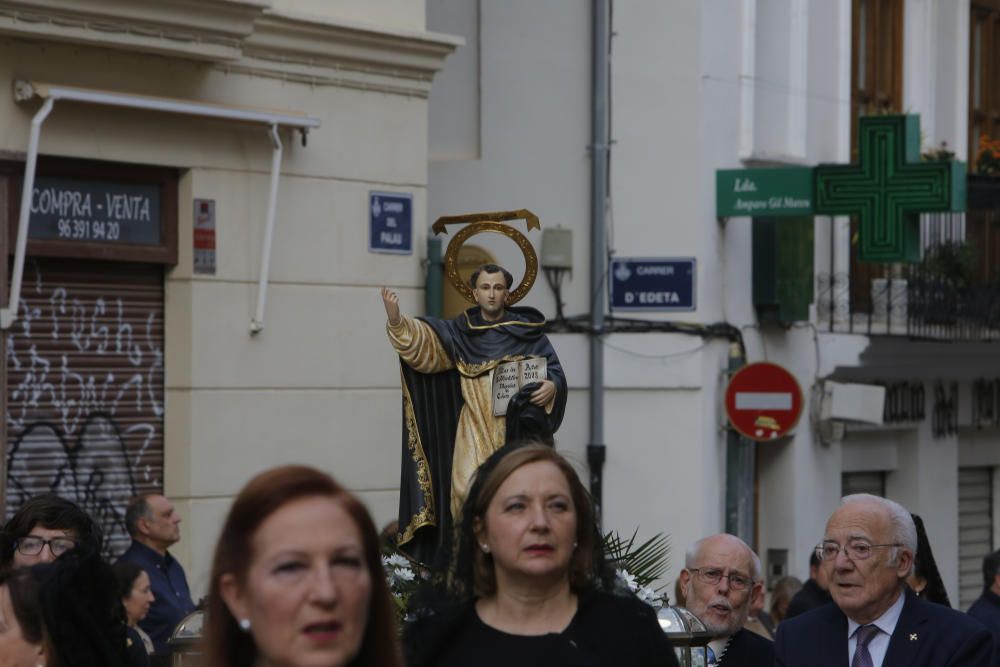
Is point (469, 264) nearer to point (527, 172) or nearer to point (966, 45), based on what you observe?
point (527, 172)

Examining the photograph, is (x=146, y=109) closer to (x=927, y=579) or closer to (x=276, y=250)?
(x=276, y=250)

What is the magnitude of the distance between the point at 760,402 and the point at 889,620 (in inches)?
391

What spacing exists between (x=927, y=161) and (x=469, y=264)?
153 inches

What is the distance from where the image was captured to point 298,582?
3.26 metres

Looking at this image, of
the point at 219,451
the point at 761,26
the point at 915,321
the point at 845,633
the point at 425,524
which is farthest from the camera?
the point at 915,321

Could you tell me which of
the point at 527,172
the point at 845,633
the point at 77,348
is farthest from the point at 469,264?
the point at 845,633

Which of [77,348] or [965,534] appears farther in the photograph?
[965,534]

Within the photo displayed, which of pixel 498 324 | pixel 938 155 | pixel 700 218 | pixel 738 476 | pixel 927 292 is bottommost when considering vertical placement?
pixel 738 476

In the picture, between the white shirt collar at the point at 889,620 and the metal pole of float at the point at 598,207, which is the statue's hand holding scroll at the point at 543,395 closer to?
the white shirt collar at the point at 889,620

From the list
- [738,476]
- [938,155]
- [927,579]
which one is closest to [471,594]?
[927,579]

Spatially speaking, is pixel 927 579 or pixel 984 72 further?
pixel 984 72

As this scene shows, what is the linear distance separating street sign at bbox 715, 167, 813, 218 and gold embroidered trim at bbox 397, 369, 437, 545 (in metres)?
9.29

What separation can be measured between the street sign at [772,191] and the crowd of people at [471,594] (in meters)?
7.99

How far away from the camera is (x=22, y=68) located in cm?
1203
